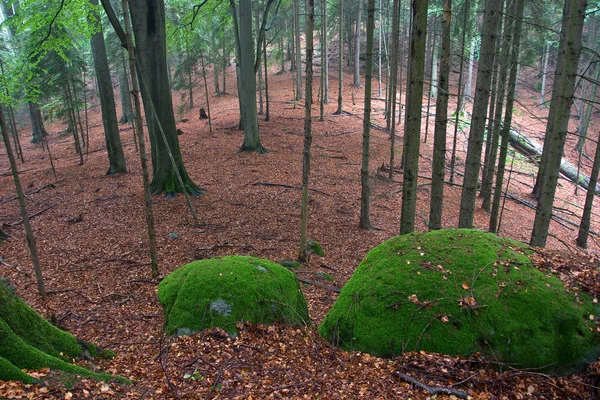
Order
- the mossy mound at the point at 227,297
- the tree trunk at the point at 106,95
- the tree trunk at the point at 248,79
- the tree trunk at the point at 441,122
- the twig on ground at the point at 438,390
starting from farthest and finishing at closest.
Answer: the tree trunk at the point at 248,79 < the tree trunk at the point at 106,95 < the tree trunk at the point at 441,122 < the mossy mound at the point at 227,297 < the twig on ground at the point at 438,390

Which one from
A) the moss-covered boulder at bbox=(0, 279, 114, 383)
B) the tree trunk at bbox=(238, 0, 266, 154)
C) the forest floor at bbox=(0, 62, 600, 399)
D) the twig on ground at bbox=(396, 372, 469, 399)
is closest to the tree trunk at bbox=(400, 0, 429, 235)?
the forest floor at bbox=(0, 62, 600, 399)

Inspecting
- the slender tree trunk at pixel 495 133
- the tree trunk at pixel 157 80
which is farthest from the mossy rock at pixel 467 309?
the slender tree trunk at pixel 495 133

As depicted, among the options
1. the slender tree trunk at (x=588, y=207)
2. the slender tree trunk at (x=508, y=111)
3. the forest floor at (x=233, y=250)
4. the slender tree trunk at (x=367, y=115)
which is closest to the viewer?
the forest floor at (x=233, y=250)

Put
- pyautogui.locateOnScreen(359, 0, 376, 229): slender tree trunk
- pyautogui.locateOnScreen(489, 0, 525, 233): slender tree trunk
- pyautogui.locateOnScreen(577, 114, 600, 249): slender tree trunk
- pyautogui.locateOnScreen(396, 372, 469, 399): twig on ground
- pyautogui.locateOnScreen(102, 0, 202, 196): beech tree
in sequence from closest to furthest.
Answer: pyautogui.locateOnScreen(396, 372, 469, 399): twig on ground < pyautogui.locateOnScreen(359, 0, 376, 229): slender tree trunk < pyautogui.locateOnScreen(102, 0, 202, 196): beech tree < pyautogui.locateOnScreen(489, 0, 525, 233): slender tree trunk < pyautogui.locateOnScreen(577, 114, 600, 249): slender tree trunk

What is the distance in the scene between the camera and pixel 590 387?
3.50 metres

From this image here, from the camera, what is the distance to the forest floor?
3.56m

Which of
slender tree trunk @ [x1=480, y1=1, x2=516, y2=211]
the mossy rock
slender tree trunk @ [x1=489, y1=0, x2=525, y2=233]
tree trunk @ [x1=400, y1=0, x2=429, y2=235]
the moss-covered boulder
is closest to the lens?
the moss-covered boulder

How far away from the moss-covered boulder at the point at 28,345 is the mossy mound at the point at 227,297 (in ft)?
3.57

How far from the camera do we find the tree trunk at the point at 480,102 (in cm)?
727

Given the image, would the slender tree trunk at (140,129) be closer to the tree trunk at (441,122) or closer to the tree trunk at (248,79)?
the tree trunk at (441,122)

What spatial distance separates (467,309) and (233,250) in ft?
19.0

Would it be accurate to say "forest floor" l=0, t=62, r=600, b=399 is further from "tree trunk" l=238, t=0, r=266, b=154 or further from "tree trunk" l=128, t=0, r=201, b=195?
"tree trunk" l=238, t=0, r=266, b=154

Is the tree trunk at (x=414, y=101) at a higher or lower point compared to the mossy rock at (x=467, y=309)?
higher

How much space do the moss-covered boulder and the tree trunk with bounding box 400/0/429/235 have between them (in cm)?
576
